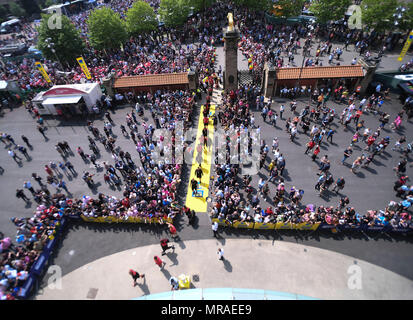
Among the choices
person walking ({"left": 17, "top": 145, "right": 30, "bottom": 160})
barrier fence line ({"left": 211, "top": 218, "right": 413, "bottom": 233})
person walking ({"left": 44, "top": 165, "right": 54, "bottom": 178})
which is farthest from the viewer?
person walking ({"left": 17, "top": 145, "right": 30, "bottom": 160})

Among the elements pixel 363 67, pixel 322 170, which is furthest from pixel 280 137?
pixel 363 67

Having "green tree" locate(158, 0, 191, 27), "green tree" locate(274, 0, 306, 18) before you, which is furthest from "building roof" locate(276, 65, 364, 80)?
"green tree" locate(158, 0, 191, 27)

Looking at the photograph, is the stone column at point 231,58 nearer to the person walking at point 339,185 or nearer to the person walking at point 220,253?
the person walking at point 339,185

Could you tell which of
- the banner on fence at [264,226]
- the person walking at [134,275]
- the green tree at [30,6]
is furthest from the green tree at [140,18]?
the green tree at [30,6]

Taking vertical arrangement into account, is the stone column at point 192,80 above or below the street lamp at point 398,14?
below

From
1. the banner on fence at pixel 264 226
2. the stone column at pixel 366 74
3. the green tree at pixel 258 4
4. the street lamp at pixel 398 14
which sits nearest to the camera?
the banner on fence at pixel 264 226

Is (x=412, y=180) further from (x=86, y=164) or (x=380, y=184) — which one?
(x=86, y=164)

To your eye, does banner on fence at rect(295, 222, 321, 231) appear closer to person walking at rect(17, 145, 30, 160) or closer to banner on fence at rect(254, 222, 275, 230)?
banner on fence at rect(254, 222, 275, 230)
